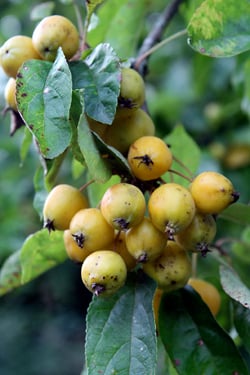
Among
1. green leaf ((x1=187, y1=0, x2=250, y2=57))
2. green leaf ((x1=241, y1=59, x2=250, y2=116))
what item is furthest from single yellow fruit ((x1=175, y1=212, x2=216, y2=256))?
green leaf ((x1=241, y1=59, x2=250, y2=116))

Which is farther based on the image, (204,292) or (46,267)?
(46,267)

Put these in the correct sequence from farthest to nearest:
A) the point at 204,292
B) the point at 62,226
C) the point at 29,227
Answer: the point at 29,227 < the point at 204,292 < the point at 62,226

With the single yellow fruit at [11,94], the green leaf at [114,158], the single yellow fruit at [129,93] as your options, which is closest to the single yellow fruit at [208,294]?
the green leaf at [114,158]

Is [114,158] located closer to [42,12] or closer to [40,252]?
[40,252]

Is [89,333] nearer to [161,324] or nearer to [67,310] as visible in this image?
[161,324]

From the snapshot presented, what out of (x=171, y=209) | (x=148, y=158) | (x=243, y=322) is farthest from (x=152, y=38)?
(x=243, y=322)

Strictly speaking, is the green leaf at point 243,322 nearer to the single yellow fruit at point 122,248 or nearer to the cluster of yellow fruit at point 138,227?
the cluster of yellow fruit at point 138,227

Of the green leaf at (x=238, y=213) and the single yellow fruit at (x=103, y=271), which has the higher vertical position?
the single yellow fruit at (x=103, y=271)

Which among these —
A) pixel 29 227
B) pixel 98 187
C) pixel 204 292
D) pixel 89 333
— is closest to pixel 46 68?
pixel 98 187
